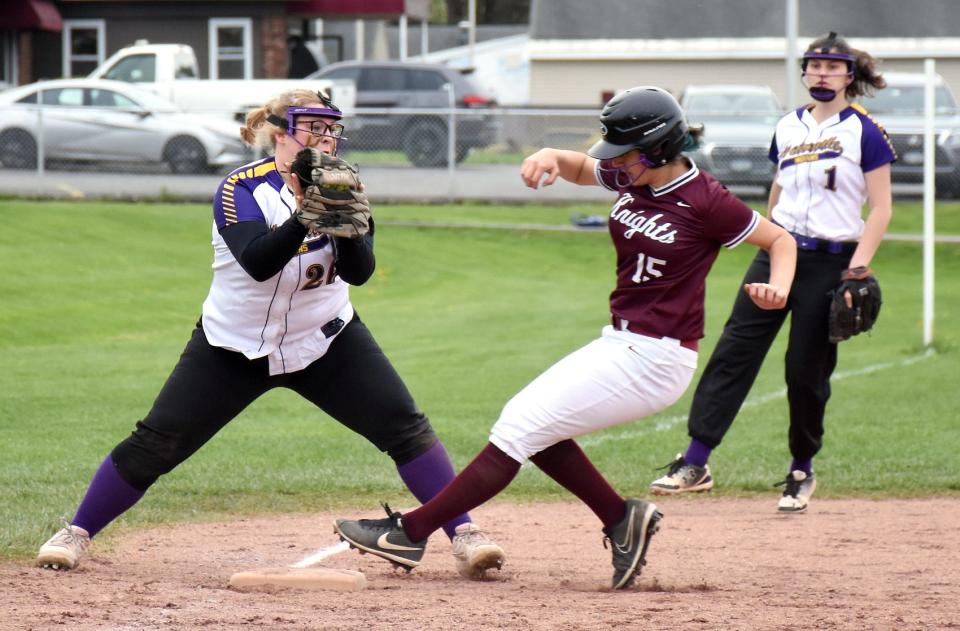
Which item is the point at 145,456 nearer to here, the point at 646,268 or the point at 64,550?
the point at 64,550

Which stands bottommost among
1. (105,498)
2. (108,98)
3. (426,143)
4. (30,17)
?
(105,498)

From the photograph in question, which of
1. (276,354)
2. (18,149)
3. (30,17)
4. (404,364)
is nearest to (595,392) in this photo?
(276,354)

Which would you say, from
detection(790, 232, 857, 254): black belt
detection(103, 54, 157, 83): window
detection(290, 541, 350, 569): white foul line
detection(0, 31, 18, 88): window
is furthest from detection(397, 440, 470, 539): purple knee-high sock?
detection(0, 31, 18, 88): window

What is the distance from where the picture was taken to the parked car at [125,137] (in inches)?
833

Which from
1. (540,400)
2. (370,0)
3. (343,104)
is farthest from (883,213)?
(370,0)

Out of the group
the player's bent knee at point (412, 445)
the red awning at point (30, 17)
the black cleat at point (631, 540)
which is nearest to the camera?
the black cleat at point (631, 540)

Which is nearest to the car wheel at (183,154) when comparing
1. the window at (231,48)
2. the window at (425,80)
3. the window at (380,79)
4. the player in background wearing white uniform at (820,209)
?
the window at (380,79)

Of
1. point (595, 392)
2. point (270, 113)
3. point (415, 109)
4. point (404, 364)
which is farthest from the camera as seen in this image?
point (415, 109)

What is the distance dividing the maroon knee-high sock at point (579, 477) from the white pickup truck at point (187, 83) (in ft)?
63.6

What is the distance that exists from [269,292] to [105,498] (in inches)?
41.7

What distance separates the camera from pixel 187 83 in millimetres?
25156

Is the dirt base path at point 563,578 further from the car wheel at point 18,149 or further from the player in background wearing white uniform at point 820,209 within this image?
the car wheel at point 18,149

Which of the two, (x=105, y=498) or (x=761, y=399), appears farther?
(x=761, y=399)

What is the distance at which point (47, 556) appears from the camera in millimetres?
5148
